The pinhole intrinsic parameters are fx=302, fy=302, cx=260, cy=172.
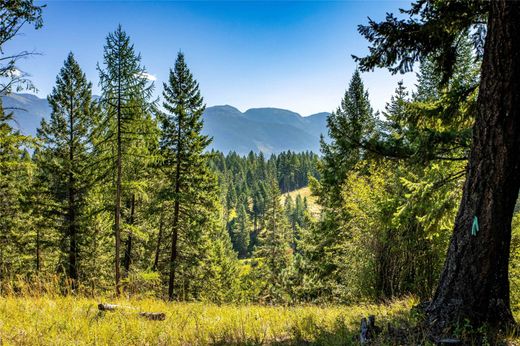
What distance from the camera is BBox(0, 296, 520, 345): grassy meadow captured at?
405 cm

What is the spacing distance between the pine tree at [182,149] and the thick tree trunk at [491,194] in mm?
14482

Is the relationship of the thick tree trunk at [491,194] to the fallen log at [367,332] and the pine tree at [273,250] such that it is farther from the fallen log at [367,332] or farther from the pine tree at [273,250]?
the pine tree at [273,250]

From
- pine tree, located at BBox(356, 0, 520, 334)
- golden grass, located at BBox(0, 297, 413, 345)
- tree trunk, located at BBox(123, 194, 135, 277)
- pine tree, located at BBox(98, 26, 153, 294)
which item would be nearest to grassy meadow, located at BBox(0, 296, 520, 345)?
golden grass, located at BBox(0, 297, 413, 345)

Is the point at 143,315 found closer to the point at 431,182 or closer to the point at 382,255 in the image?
the point at 431,182

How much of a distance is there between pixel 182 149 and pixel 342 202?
34.7ft

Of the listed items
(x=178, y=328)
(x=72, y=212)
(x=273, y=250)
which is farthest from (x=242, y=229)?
(x=178, y=328)

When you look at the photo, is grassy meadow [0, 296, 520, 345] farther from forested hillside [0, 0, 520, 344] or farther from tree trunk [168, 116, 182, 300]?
tree trunk [168, 116, 182, 300]

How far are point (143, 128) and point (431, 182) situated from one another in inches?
462

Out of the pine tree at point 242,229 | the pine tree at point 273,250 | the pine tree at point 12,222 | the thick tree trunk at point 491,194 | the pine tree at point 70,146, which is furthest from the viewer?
the pine tree at point 242,229

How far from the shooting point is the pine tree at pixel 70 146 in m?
16.5

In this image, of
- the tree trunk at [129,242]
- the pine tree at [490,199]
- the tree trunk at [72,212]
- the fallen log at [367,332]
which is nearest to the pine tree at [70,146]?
the tree trunk at [72,212]

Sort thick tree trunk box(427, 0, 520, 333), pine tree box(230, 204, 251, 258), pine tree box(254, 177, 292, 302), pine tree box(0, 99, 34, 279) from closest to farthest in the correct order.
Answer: thick tree trunk box(427, 0, 520, 333), pine tree box(0, 99, 34, 279), pine tree box(254, 177, 292, 302), pine tree box(230, 204, 251, 258)

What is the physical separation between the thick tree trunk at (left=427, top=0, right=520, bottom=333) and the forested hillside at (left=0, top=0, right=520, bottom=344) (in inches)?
0.7

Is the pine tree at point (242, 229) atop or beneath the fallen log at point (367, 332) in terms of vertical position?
beneath
